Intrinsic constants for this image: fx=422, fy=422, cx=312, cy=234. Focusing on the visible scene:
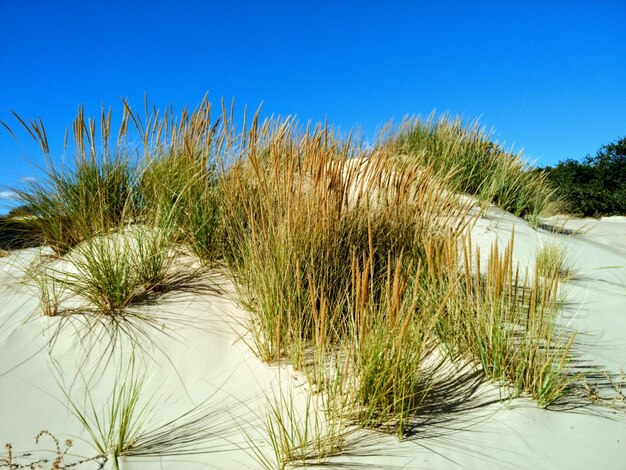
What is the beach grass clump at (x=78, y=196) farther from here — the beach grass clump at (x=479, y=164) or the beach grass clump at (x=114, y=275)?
the beach grass clump at (x=479, y=164)

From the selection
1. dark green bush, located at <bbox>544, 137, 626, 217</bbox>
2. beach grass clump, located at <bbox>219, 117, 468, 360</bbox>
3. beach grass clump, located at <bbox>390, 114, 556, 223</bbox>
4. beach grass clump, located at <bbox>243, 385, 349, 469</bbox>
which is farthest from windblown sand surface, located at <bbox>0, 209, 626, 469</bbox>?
dark green bush, located at <bbox>544, 137, 626, 217</bbox>

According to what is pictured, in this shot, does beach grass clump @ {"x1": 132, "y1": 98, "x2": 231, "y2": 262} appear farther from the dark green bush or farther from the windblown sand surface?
the dark green bush

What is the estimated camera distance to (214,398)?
214 cm

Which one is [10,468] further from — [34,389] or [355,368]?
[355,368]

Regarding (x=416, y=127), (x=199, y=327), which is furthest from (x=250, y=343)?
(x=416, y=127)

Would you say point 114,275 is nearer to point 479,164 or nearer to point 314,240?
point 314,240

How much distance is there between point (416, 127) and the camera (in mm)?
8508

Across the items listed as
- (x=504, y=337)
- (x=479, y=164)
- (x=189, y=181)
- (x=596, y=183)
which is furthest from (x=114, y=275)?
(x=596, y=183)

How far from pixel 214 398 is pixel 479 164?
265 inches

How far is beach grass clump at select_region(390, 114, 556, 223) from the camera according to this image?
7047 millimetres

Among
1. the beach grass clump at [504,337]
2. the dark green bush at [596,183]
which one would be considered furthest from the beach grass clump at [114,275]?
the dark green bush at [596,183]

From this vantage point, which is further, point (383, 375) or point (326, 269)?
point (326, 269)

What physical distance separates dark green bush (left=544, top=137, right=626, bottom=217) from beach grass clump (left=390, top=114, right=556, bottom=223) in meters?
4.15

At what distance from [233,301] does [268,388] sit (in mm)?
881
